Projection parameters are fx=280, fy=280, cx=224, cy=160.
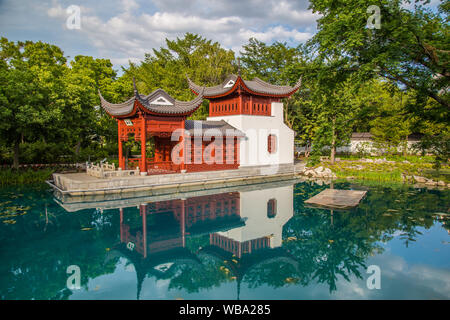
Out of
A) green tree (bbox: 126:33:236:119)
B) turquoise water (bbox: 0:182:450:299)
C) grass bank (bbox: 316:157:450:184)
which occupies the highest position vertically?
green tree (bbox: 126:33:236:119)

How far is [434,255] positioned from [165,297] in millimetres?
6619

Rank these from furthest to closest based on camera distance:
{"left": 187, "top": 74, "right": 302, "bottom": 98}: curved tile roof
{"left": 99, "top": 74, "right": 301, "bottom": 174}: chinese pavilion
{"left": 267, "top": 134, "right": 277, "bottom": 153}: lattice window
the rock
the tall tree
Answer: {"left": 267, "top": 134, "right": 277, "bottom": 153}: lattice window < {"left": 187, "top": 74, "right": 302, "bottom": 98}: curved tile roof < the rock < {"left": 99, "top": 74, "right": 301, "bottom": 174}: chinese pavilion < the tall tree

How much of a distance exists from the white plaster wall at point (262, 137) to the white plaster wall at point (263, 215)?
424 centimetres

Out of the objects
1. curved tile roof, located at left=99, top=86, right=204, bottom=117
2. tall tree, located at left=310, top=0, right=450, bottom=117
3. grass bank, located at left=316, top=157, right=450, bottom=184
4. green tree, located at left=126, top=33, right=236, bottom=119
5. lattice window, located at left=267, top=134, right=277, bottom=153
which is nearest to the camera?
tall tree, located at left=310, top=0, right=450, bottom=117

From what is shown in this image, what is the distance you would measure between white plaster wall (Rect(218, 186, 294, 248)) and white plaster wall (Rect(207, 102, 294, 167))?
167 inches

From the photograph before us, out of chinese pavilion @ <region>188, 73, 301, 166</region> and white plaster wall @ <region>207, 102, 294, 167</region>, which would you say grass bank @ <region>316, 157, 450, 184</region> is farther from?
chinese pavilion @ <region>188, 73, 301, 166</region>

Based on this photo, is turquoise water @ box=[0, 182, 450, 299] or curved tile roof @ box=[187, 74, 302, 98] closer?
turquoise water @ box=[0, 182, 450, 299]

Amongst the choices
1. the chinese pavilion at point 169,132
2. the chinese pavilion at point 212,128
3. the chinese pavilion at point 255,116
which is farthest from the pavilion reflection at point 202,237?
the chinese pavilion at point 255,116

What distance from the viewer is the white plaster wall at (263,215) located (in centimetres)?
845

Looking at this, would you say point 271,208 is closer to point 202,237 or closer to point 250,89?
point 202,237

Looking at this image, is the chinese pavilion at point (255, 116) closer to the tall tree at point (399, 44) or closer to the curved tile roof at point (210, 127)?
the curved tile roof at point (210, 127)

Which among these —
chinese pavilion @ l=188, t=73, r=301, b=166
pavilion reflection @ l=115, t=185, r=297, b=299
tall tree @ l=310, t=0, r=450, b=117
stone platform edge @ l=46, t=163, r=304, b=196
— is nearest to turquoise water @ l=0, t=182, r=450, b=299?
pavilion reflection @ l=115, t=185, r=297, b=299

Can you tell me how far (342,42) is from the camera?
20.9 feet

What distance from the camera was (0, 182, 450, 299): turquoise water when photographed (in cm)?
547
